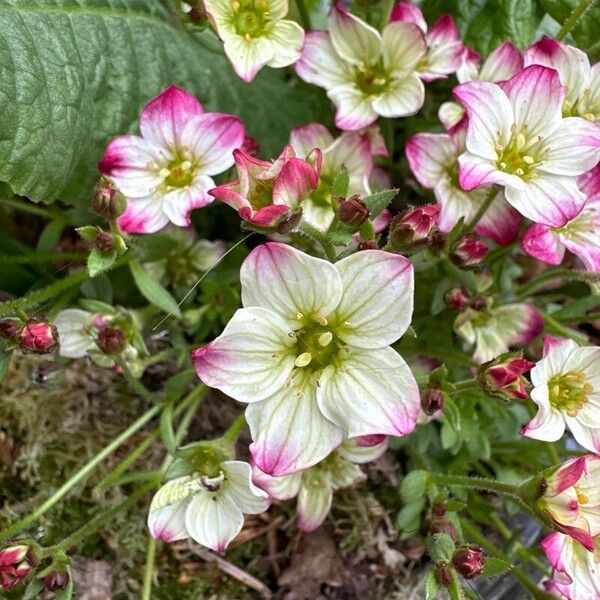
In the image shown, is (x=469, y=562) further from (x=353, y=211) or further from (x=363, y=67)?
(x=363, y=67)

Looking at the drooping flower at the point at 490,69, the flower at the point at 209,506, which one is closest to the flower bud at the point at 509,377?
the flower at the point at 209,506

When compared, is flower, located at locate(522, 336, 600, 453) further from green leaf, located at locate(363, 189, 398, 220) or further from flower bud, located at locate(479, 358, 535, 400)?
green leaf, located at locate(363, 189, 398, 220)

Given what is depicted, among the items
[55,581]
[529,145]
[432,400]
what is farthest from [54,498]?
[529,145]

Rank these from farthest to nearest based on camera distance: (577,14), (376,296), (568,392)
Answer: (577,14) < (568,392) < (376,296)

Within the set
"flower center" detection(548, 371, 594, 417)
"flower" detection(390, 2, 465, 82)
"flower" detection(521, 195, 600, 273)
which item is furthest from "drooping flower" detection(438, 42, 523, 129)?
"flower center" detection(548, 371, 594, 417)

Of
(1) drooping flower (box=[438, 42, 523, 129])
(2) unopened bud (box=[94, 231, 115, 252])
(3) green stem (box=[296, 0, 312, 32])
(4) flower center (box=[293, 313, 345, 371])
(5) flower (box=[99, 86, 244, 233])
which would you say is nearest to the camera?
(4) flower center (box=[293, 313, 345, 371])

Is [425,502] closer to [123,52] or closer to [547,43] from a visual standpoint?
[547,43]
